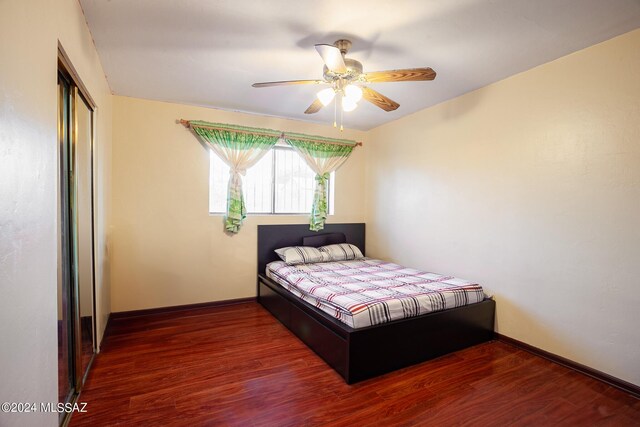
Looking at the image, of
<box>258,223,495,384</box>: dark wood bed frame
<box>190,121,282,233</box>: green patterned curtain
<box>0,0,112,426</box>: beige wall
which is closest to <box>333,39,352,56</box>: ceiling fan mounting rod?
<box>0,0,112,426</box>: beige wall

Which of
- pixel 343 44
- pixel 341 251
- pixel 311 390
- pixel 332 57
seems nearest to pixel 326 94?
pixel 343 44

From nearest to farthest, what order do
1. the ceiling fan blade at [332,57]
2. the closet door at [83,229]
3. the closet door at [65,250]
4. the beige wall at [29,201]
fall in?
the beige wall at [29,201], the closet door at [65,250], the ceiling fan blade at [332,57], the closet door at [83,229]

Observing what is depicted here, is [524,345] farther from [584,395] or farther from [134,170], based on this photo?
[134,170]

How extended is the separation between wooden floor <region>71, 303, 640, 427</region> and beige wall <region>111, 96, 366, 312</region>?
82 cm

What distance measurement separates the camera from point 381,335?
2.29 m

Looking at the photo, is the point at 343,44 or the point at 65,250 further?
the point at 343,44

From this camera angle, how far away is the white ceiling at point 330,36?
73.7 inches

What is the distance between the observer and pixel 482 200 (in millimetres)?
3086

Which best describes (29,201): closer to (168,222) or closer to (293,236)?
(168,222)

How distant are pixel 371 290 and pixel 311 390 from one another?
3.24 ft

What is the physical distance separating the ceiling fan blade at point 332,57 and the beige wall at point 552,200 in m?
1.83

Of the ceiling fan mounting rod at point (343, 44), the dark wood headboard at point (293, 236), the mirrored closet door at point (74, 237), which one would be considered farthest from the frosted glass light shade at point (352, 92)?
the dark wood headboard at point (293, 236)

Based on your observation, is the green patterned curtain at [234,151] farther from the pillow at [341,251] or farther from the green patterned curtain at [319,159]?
the pillow at [341,251]

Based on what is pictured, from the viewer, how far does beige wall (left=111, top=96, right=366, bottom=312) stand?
11.1ft
